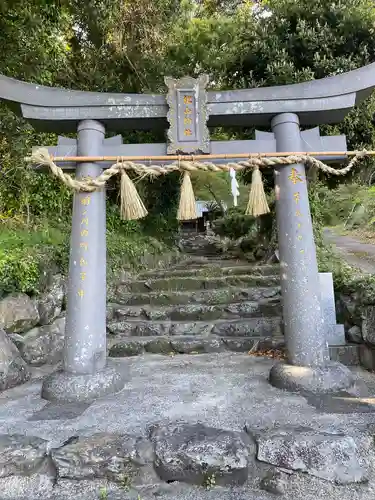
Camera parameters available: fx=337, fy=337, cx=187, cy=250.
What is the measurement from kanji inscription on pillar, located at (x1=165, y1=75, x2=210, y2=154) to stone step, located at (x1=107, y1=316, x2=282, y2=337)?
2.68 metres

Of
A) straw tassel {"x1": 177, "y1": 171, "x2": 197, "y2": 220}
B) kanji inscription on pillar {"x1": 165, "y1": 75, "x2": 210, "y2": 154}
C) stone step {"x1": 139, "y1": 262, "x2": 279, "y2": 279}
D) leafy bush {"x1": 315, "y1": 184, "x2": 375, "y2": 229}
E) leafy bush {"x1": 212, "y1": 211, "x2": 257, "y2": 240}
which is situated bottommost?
stone step {"x1": 139, "y1": 262, "x2": 279, "y2": 279}

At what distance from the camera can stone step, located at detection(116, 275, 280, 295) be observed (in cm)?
625

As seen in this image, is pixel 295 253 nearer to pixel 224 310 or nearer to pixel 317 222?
pixel 224 310

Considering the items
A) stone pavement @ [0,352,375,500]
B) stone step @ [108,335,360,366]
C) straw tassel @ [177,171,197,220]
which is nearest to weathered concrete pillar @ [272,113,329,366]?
stone pavement @ [0,352,375,500]

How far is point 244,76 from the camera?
23.5 feet

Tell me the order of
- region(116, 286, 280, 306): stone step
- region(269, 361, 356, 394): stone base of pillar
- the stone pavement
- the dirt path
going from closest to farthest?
the stone pavement → region(269, 361, 356, 394): stone base of pillar → region(116, 286, 280, 306): stone step → the dirt path

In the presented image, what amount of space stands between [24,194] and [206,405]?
4701 millimetres

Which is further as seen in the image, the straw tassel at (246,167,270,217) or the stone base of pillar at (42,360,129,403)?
the straw tassel at (246,167,270,217)

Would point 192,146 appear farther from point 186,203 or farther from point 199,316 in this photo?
point 199,316

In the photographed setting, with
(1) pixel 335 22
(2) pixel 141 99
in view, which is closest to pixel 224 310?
(2) pixel 141 99

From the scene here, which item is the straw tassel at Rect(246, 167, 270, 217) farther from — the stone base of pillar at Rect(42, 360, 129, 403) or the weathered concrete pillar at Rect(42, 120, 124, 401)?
the stone base of pillar at Rect(42, 360, 129, 403)

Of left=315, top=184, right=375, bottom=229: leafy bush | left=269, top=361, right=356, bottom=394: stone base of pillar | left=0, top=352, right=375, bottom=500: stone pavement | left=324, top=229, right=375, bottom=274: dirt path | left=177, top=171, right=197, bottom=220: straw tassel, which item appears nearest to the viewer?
left=0, top=352, right=375, bottom=500: stone pavement

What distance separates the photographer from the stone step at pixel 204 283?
6.25 meters

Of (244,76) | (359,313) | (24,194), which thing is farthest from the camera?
(244,76)
